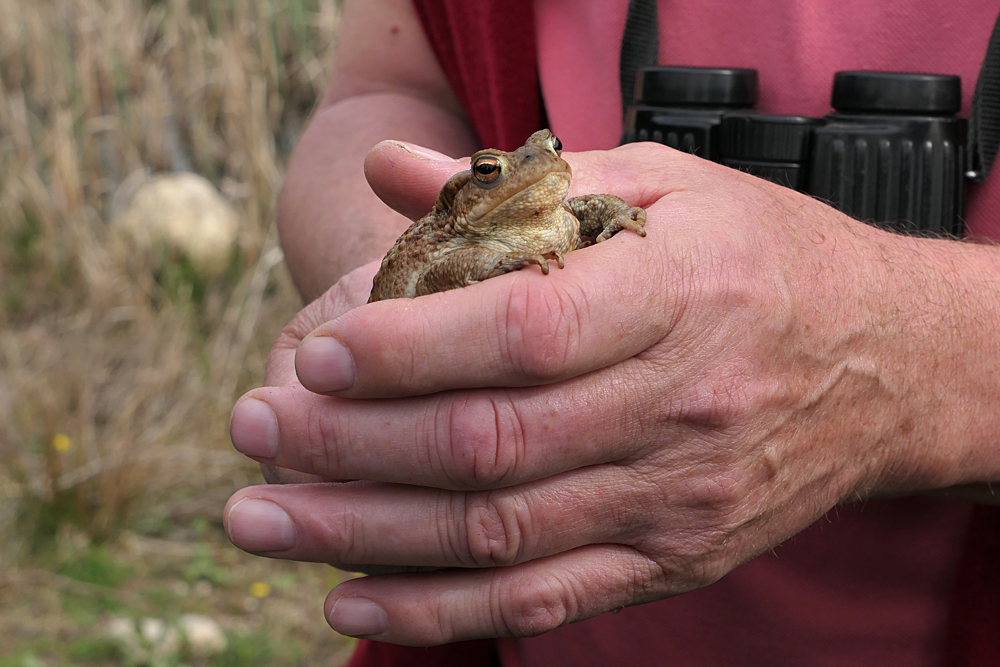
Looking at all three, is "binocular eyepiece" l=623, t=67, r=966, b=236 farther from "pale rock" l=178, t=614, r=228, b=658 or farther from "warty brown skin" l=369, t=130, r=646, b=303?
"pale rock" l=178, t=614, r=228, b=658

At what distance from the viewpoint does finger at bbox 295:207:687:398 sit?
142 centimetres

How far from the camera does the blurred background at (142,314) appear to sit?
4.34 m

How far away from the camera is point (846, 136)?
1799mm

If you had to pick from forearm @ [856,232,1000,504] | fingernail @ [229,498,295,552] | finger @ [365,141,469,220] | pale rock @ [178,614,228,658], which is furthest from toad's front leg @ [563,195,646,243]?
pale rock @ [178,614,228,658]

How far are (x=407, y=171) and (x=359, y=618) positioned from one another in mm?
992

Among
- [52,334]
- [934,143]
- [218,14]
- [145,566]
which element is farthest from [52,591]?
[218,14]

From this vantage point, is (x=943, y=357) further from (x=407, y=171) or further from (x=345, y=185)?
(x=345, y=185)

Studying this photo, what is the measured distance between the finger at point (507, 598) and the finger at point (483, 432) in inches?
9.5

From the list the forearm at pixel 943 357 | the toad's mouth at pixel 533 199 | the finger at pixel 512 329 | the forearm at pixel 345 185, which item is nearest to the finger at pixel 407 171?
the toad's mouth at pixel 533 199

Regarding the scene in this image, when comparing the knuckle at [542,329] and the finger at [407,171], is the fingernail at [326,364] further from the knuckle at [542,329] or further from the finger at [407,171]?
the finger at [407,171]

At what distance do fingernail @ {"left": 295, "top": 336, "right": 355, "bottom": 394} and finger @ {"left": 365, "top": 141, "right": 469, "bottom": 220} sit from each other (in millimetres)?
464

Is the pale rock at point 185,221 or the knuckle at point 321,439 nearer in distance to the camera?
the knuckle at point 321,439

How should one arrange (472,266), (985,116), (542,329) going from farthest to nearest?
(985,116), (472,266), (542,329)

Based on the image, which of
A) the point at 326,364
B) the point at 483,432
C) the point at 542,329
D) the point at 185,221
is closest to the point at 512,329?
the point at 542,329
